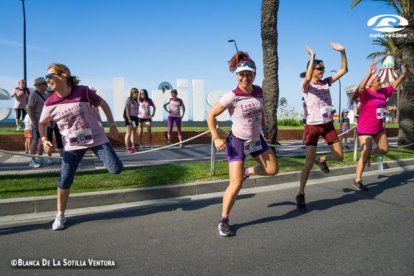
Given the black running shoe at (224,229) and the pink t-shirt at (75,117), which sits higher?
the pink t-shirt at (75,117)

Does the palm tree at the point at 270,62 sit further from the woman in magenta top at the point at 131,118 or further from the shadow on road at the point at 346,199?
the woman in magenta top at the point at 131,118

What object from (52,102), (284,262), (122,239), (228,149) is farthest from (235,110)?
(52,102)

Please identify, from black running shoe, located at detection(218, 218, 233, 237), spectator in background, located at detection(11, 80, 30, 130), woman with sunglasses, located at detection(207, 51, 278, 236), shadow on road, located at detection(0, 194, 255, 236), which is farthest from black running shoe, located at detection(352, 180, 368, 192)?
spectator in background, located at detection(11, 80, 30, 130)

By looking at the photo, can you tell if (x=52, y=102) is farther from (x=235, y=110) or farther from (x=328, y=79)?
(x=328, y=79)

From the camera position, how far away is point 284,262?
9.06 feet

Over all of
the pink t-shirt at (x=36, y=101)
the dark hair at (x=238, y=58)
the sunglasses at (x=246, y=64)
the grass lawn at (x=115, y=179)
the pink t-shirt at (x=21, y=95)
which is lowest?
the grass lawn at (x=115, y=179)

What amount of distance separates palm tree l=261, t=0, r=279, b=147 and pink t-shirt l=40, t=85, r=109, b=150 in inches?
204

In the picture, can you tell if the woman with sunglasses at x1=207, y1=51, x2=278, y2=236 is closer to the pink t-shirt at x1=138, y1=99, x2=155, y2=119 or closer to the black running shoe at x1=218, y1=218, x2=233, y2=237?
the black running shoe at x1=218, y1=218, x2=233, y2=237

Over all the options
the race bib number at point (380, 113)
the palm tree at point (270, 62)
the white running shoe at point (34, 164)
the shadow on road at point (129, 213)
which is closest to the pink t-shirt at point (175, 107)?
the palm tree at point (270, 62)

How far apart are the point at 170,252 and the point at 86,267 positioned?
0.76 metres

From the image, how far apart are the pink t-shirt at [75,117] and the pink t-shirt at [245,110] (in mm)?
1579

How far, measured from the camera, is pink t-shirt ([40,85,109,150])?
11.6 ft

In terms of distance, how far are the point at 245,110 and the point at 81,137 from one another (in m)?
1.94

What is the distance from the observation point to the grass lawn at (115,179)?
15.6ft
